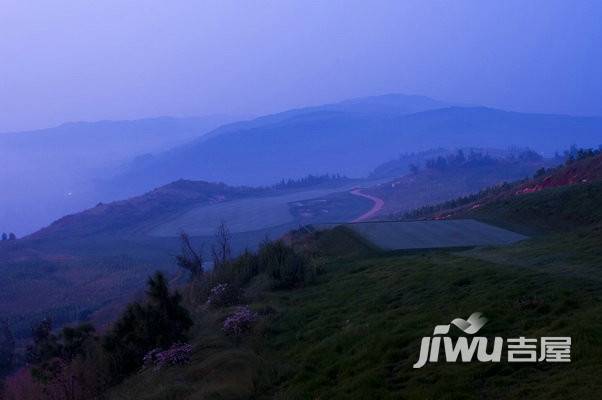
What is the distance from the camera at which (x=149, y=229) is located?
3164 inches

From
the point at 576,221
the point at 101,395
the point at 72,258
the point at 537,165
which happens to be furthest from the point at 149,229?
the point at 101,395

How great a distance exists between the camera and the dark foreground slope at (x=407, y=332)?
Answer: 8.09m

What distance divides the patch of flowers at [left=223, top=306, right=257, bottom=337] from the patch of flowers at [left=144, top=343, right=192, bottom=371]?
37.9 inches

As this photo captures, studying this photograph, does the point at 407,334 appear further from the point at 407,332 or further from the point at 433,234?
the point at 433,234

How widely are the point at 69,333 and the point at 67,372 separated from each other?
4669mm

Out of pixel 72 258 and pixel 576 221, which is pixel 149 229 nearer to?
pixel 72 258

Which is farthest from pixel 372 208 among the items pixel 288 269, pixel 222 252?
pixel 288 269

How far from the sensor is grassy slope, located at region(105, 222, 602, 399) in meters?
8.09

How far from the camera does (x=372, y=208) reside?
77250mm

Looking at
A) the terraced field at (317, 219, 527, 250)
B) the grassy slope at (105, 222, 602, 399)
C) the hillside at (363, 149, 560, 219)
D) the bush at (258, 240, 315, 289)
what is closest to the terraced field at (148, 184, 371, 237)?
the hillside at (363, 149, 560, 219)

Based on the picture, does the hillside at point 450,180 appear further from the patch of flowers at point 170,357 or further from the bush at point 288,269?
the patch of flowers at point 170,357

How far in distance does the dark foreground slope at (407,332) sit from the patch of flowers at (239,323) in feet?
0.68

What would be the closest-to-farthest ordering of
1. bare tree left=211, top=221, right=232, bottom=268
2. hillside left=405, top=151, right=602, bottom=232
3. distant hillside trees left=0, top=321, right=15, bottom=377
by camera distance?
hillside left=405, top=151, right=602, bottom=232, bare tree left=211, top=221, right=232, bottom=268, distant hillside trees left=0, top=321, right=15, bottom=377

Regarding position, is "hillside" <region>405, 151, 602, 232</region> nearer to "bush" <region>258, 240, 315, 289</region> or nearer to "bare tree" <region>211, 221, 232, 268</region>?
"bush" <region>258, 240, 315, 289</region>
